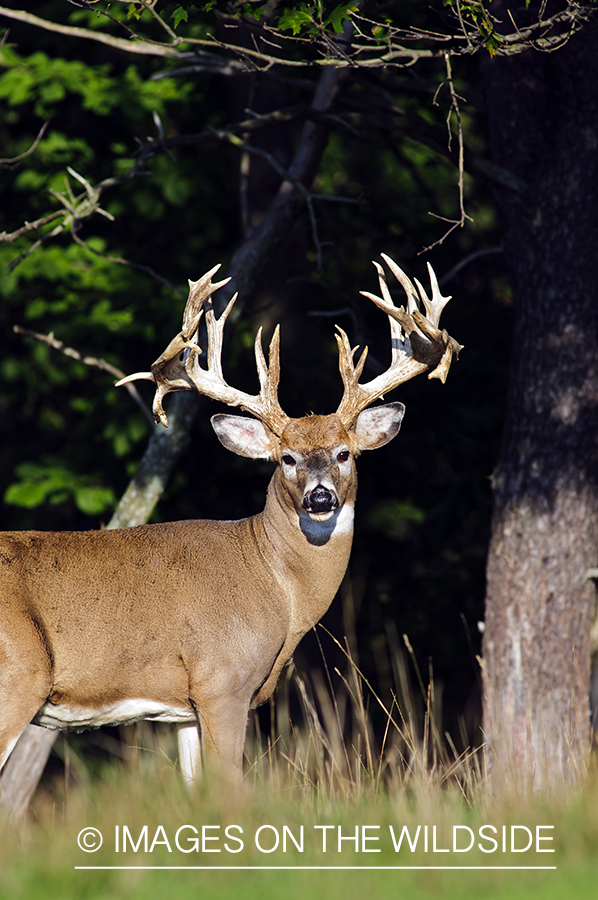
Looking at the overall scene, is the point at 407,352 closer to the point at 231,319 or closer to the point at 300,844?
the point at 231,319

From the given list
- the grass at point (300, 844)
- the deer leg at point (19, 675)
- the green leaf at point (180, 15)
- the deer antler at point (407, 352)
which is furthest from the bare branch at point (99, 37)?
the grass at point (300, 844)

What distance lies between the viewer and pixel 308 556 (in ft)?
16.8

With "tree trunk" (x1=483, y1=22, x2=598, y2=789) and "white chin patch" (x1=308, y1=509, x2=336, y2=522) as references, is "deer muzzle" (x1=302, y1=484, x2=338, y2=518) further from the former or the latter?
"tree trunk" (x1=483, y1=22, x2=598, y2=789)

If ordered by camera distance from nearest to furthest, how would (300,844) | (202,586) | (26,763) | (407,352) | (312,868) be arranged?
(312,868) → (300,844) → (202,586) → (407,352) → (26,763)

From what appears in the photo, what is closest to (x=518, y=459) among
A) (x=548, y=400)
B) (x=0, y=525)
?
(x=548, y=400)

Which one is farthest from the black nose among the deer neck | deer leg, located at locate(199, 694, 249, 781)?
deer leg, located at locate(199, 694, 249, 781)

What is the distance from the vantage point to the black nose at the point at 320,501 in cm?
459

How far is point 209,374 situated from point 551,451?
2.11 meters

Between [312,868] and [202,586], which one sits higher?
[202,586]

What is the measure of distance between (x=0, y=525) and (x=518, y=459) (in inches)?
191

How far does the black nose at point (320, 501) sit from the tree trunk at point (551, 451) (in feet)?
5.83

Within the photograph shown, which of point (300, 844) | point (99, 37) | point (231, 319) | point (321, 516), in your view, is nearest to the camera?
point (300, 844)

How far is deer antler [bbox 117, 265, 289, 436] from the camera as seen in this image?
5098 mm

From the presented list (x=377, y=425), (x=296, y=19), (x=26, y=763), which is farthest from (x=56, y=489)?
(x=296, y=19)
